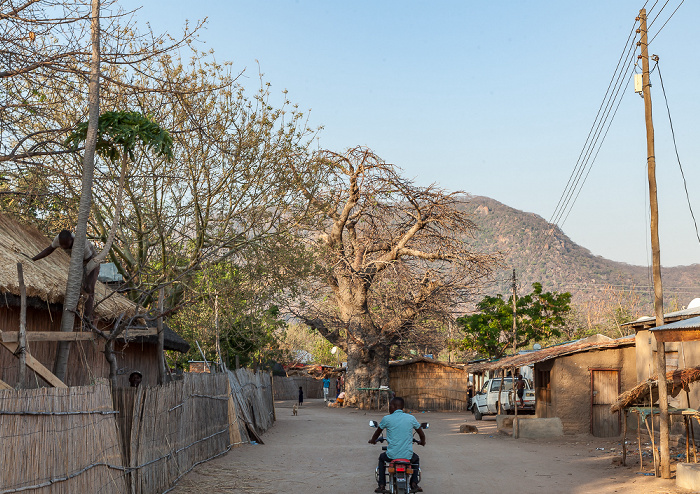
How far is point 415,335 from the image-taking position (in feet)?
133

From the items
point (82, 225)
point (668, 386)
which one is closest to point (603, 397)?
point (668, 386)

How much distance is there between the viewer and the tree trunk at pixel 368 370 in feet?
128

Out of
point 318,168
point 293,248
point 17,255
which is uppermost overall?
point 318,168

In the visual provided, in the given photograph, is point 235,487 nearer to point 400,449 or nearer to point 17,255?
point 400,449

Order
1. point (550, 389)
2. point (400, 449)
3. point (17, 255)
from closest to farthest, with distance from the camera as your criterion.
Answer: point (400, 449) < point (17, 255) < point (550, 389)

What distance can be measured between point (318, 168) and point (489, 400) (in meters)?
17.0

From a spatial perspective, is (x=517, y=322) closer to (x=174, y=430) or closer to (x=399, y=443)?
(x=174, y=430)

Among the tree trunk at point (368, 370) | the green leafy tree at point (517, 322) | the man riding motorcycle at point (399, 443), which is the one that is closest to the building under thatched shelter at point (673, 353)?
the man riding motorcycle at point (399, 443)

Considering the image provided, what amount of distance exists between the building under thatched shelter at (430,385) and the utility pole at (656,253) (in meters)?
27.7

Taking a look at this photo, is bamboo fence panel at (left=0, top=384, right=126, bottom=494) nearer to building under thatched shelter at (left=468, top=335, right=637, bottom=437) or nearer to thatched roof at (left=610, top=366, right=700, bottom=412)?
thatched roof at (left=610, top=366, right=700, bottom=412)

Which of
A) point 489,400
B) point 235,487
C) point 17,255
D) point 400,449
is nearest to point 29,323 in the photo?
point 17,255

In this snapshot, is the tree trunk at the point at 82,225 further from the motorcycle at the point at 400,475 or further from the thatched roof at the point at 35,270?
the motorcycle at the point at 400,475

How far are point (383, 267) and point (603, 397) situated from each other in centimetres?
1596

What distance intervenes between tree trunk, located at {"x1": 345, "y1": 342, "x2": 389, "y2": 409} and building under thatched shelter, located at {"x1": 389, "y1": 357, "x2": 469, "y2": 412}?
207cm
